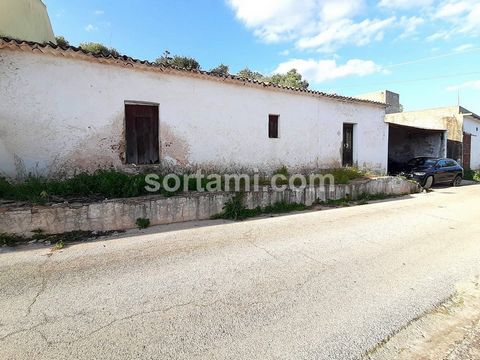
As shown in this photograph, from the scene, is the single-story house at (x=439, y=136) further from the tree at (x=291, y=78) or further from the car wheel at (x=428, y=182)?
the tree at (x=291, y=78)

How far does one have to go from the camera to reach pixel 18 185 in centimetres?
591

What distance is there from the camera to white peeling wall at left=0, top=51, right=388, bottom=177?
6488 mm

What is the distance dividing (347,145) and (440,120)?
1101 centimetres

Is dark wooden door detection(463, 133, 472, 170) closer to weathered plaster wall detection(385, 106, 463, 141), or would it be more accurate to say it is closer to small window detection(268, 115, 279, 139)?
weathered plaster wall detection(385, 106, 463, 141)

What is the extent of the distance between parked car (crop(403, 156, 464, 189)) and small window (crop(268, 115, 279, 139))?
→ 750 centimetres

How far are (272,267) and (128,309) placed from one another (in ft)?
6.72

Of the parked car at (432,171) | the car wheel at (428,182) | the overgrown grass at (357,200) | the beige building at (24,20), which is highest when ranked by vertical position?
the beige building at (24,20)

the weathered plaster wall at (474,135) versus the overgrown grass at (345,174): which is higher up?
the weathered plaster wall at (474,135)

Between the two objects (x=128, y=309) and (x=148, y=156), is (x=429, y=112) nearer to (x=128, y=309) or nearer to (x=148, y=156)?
(x=148, y=156)

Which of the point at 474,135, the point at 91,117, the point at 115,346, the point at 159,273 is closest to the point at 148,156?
the point at 91,117

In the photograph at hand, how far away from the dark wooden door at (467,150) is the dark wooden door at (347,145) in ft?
39.4

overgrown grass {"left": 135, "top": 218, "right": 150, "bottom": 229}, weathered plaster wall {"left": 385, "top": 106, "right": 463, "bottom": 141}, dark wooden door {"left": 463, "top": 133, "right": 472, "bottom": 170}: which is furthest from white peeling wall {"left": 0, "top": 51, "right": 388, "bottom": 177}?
dark wooden door {"left": 463, "top": 133, "right": 472, "bottom": 170}

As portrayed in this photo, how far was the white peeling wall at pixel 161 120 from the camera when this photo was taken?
6488 millimetres

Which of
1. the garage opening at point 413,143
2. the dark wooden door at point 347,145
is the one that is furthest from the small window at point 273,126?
the garage opening at point 413,143
